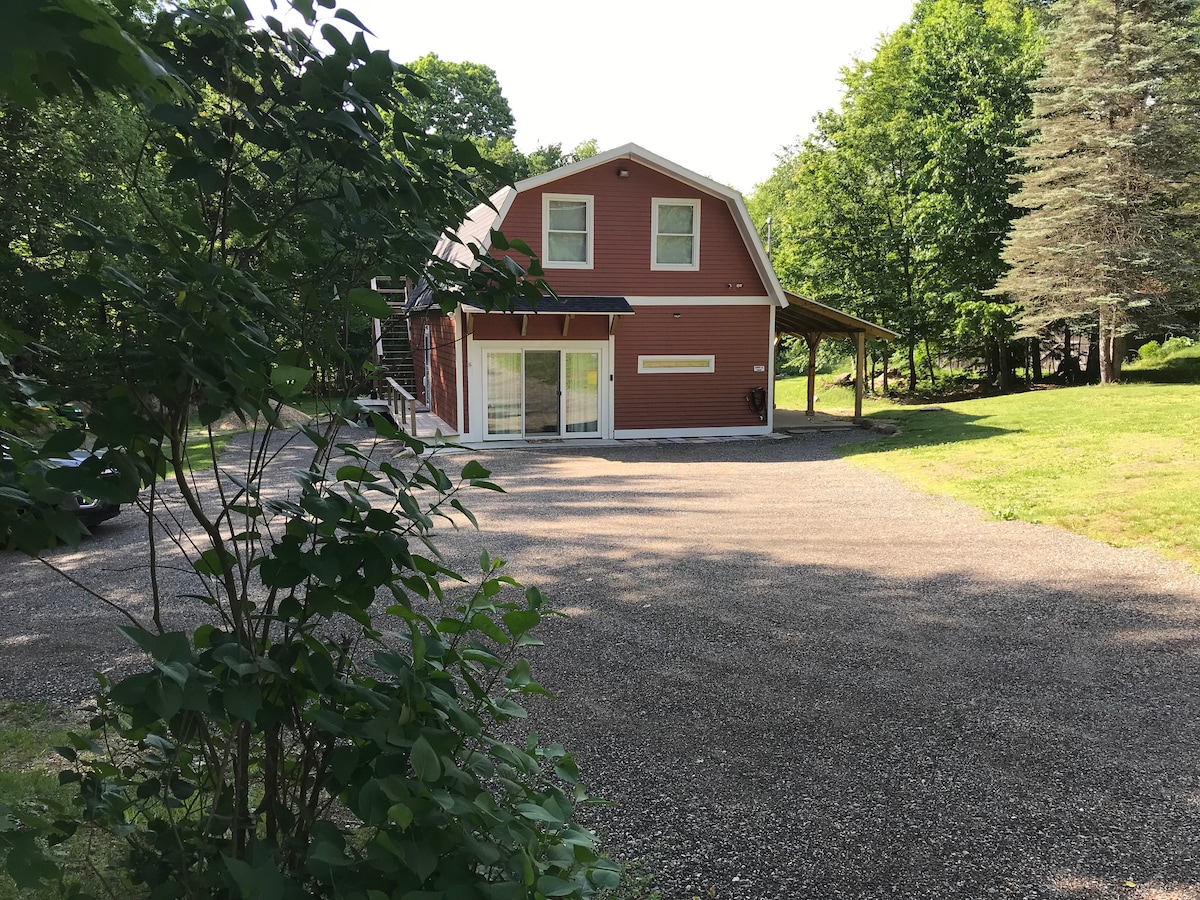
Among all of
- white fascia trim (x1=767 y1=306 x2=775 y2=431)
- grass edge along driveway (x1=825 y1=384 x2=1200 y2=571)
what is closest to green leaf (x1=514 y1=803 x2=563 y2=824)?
grass edge along driveway (x1=825 y1=384 x2=1200 y2=571)

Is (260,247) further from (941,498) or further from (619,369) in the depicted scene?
(619,369)

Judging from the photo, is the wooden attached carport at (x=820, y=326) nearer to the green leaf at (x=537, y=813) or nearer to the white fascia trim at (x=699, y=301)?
the white fascia trim at (x=699, y=301)

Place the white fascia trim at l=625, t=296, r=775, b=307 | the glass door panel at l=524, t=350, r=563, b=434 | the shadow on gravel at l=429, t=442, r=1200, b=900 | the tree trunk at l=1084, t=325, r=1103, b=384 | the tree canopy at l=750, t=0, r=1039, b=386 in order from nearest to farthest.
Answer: the shadow on gravel at l=429, t=442, r=1200, b=900
the glass door panel at l=524, t=350, r=563, b=434
the white fascia trim at l=625, t=296, r=775, b=307
the tree trunk at l=1084, t=325, r=1103, b=384
the tree canopy at l=750, t=0, r=1039, b=386

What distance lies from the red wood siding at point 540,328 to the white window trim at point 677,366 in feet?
3.62

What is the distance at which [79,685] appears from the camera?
5.09 meters

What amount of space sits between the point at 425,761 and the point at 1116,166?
29.0 metres

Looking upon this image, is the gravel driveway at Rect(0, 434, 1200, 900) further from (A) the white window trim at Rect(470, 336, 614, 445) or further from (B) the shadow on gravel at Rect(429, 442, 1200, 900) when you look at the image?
(A) the white window trim at Rect(470, 336, 614, 445)

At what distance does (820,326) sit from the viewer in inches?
795

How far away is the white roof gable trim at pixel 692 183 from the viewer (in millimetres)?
17031

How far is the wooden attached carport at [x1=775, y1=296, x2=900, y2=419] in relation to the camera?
61.3 feet

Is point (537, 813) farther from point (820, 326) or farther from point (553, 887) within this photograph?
point (820, 326)

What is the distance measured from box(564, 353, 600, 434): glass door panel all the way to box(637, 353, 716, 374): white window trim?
1.05 metres

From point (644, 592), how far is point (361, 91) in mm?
5997

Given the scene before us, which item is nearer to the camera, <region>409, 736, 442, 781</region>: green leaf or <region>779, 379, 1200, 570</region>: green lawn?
<region>409, 736, 442, 781</region>: green leaf
